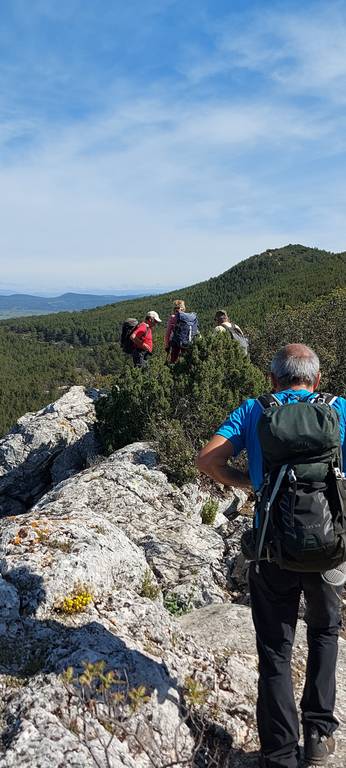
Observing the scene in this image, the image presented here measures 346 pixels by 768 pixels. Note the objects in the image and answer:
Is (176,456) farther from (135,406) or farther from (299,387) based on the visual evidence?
(299,387)

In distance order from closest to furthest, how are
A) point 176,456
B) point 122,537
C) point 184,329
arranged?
point 122,537 < point 176,456 < point 184,329

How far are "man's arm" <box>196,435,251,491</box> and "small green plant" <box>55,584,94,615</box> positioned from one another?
1497mm

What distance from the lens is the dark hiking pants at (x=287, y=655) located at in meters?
2.88

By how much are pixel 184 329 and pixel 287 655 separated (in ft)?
30.1

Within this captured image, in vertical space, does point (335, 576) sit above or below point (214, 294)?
below

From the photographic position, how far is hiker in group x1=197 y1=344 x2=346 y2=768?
273cm

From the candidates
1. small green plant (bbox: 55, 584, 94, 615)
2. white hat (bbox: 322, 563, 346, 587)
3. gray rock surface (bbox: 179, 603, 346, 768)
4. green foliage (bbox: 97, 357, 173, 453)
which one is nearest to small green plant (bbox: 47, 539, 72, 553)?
small green plant (bbox: 55, 584, 94, 615)

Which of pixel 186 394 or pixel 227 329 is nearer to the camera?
pixel 186 394

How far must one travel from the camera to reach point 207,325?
35.8 meters

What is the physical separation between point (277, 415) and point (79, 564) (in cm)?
218

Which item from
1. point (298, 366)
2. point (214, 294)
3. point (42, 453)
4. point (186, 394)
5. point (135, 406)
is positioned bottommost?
point (42, 453)

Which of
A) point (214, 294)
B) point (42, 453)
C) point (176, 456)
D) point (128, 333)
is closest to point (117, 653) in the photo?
point (176, 456)

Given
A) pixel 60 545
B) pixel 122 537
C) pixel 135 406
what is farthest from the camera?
pixel 135 406

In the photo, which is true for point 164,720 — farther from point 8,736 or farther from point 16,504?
point 16,504
